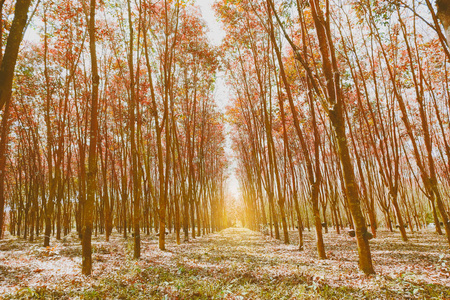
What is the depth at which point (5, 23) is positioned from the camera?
689 cm

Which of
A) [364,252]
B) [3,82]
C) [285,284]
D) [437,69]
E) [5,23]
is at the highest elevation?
[5,23]

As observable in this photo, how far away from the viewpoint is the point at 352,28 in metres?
9.23

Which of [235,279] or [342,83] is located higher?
[342,83]

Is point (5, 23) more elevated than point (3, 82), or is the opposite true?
point (5, 23)

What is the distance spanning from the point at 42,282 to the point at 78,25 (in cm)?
938

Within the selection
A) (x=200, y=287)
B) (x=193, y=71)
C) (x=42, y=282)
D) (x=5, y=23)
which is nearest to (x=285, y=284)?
(x=200, y=287)

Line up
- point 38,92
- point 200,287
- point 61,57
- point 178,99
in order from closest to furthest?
point 200,287 < point 61,57 < point 38,92 < point 178,99

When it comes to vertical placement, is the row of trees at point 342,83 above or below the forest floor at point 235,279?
above

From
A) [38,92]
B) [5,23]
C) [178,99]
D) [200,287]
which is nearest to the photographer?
[200,287]

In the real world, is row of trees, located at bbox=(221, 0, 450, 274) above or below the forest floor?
above

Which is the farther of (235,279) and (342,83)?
(342,83)

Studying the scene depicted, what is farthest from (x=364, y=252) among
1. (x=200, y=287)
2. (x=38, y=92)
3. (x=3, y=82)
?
(x=38, y=92)

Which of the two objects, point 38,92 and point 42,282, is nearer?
point 42,282

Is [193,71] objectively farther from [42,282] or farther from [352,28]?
[42,282]
